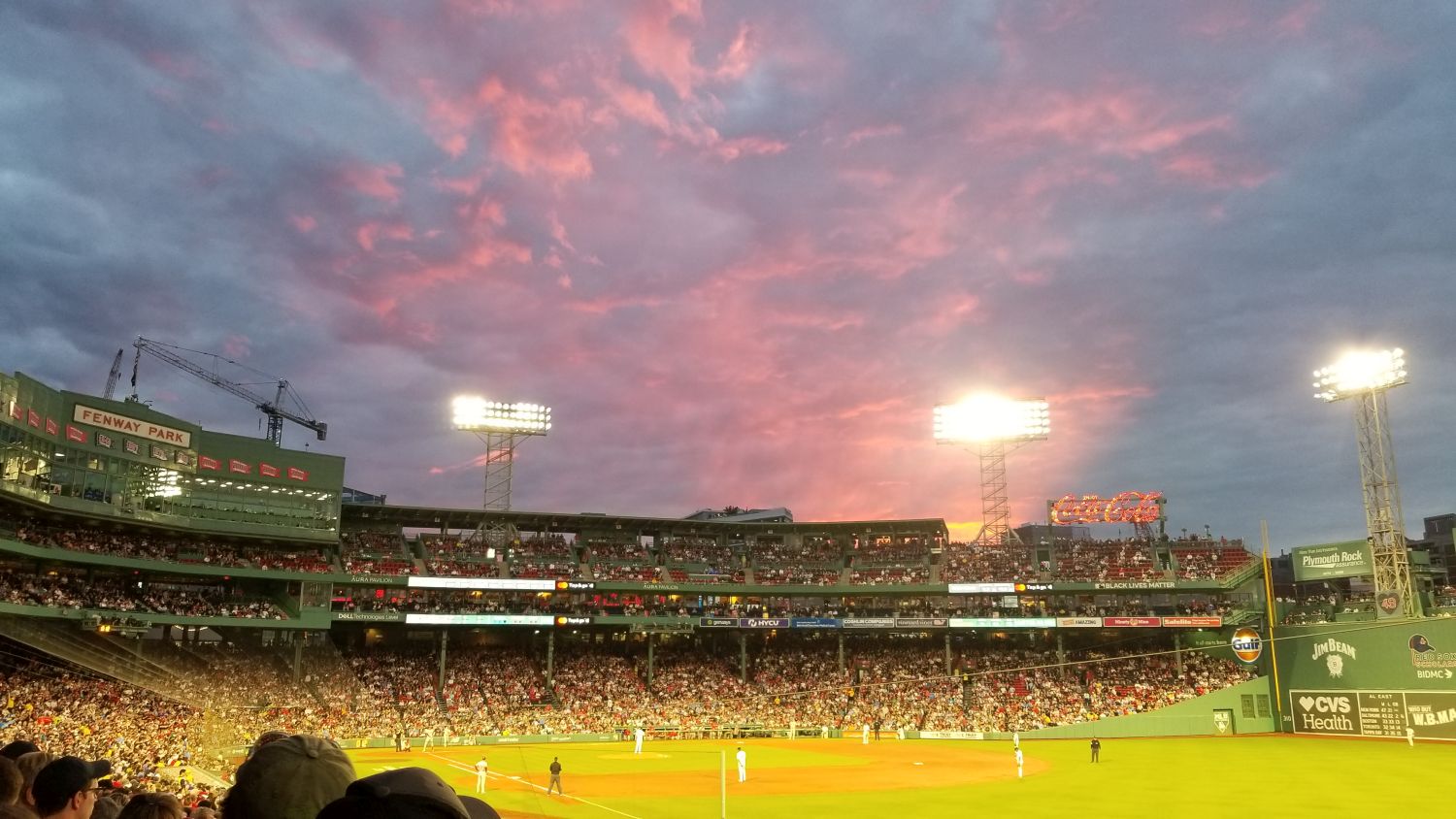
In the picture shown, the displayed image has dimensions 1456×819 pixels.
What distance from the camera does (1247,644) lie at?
66625mm

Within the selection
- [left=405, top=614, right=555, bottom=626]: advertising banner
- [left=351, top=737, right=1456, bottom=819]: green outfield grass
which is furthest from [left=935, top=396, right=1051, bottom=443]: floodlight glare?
[left=405, top=614, right=555, bottom=626]: advertising banner

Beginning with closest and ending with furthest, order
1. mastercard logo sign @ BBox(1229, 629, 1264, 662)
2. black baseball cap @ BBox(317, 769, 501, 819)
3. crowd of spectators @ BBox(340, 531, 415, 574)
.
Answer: black baseball cap @ BBox(317, 769, 501, 819) → mastercard logo sign @ BBox(1229, 629, 1264, 662) → crowd of spectators @ BBox(340, 531, 415, 574)

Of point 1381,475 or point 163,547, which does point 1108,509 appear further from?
point 163,547

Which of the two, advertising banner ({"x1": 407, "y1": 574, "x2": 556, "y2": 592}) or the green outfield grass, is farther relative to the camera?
advertising banner ({"x1": 407, "y1": 574, "x2": 556, "y2": 592})

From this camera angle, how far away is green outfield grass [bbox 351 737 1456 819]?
34.9 metres

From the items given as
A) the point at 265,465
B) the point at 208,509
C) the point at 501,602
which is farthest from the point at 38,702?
the point at 501,602

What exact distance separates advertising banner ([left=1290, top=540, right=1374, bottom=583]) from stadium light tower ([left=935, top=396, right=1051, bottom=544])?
77.3 ft

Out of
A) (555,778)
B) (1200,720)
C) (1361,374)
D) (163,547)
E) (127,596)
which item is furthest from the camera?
(163,547)

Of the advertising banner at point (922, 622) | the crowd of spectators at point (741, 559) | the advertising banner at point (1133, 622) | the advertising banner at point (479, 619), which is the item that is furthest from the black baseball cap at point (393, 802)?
the advertising banner at point (1133, 622)

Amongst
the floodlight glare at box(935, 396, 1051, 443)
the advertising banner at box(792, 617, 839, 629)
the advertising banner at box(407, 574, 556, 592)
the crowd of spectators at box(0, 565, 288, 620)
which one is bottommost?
the advertising banner at box(792, 617, 839, 629)

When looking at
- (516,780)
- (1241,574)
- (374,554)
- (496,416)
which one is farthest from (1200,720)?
(374,554)

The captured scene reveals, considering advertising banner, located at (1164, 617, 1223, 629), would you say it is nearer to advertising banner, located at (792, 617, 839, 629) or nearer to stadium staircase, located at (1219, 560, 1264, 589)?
stadium staircase, located at (1219, 560, 1264, 589)

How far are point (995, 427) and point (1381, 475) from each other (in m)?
32.0

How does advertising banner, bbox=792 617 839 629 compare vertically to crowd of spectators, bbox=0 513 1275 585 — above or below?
below
